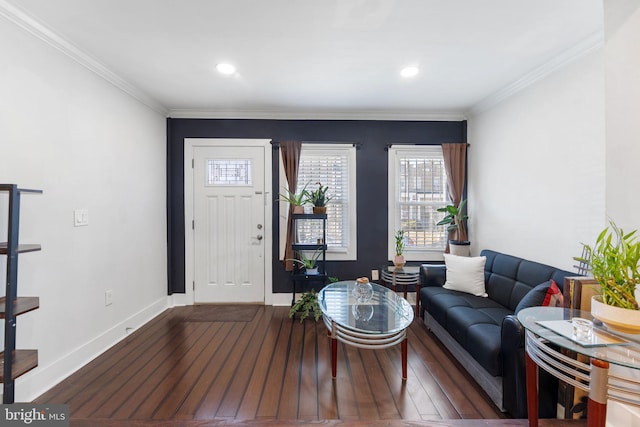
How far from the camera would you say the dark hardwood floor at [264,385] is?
1.74 metres

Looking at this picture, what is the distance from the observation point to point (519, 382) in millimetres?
1608

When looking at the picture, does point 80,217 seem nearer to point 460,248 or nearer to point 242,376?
point 242,376

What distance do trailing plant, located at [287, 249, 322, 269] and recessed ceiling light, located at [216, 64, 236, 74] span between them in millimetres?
2166

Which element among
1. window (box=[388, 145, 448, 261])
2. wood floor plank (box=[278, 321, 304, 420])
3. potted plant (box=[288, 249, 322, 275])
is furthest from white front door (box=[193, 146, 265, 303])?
window (box=[388, 145, 448, 261])

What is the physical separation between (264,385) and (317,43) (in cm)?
264

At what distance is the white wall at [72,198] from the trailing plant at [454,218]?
3.66 meters

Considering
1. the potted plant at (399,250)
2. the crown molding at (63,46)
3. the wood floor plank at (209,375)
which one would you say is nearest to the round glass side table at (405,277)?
the potted plant at (399,250)

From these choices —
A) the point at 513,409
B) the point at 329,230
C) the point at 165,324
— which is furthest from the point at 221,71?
the point at 513,409

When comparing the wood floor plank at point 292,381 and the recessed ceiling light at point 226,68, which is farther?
the recessed ceiling light at point 226,68

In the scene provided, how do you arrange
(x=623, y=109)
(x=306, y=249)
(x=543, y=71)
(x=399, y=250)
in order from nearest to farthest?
1. (x=623, y=109)
2. (x=543, y=71)
3. (x=306, y=249)
4. (x=399, y=250)

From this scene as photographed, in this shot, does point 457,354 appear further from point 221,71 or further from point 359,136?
point 221,71

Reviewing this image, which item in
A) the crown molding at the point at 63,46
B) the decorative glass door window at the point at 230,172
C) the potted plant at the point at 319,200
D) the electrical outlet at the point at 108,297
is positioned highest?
the crown molding at the point at 63,46

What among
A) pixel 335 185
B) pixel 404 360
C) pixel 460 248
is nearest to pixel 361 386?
pixel 404 360

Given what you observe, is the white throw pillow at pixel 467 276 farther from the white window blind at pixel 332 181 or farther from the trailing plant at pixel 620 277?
the trailing plant at pixel 620 277
